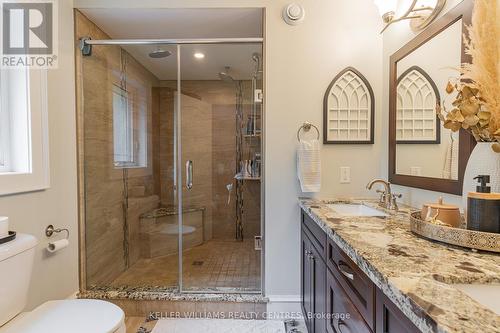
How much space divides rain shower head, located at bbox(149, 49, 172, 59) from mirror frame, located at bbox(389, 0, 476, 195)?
188cm

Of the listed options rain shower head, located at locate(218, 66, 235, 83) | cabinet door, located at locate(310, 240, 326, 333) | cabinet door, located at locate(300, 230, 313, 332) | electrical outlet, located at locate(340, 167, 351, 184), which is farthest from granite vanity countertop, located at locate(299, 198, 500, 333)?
rain shower head, located at locate(218, 66, 235, 83)

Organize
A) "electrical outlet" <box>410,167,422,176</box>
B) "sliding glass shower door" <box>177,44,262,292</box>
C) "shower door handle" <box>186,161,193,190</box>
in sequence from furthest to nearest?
1. "shower door handle" <box>186,161,193,190</box>
2. "sliding glass shower door" <box>177,44,262,292</box>
3. "electrical outlet" <box>410,167,422,176</box>

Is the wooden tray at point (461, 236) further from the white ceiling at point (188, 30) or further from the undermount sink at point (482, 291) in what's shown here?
the white ceiling at point (188, 30)

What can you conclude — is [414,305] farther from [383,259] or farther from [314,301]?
[314,301]

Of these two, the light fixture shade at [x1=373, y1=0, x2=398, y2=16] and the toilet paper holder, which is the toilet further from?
the light fixture shade at [x1=373, y1=0, x2=398, y2=16]

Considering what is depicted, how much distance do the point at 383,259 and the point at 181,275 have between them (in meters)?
1.95

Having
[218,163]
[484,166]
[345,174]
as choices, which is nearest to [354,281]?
[484,166]

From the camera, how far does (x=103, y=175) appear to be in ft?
7.88

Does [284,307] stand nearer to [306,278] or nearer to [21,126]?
[306,278]

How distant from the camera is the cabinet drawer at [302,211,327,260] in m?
1.34

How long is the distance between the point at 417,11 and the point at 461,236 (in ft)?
4.44

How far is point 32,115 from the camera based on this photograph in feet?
5.25

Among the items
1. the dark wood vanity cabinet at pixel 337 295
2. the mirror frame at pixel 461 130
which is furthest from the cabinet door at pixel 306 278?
the mirror frame at pixel 461 130

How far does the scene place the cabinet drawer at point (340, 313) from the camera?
92 centimetres
